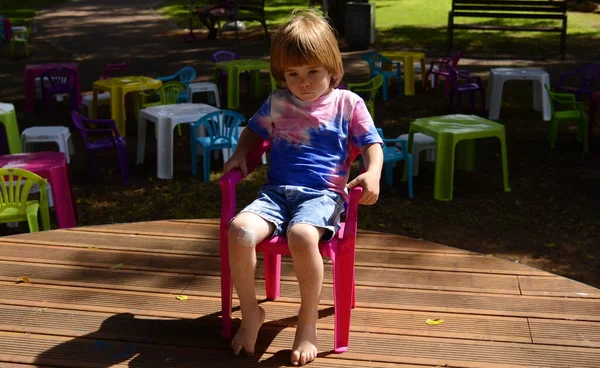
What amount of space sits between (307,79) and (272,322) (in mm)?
998

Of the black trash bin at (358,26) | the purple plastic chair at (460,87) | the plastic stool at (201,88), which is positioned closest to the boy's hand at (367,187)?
the purple plastic chair at (460,87)

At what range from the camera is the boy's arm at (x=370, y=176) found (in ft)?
10.2

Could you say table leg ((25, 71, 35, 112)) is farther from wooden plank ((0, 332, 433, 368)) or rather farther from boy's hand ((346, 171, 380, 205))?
boy's hand ((346, 171, 380, 205))

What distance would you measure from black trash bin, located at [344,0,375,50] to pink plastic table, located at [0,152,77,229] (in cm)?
1060

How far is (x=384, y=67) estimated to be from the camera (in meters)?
12.1

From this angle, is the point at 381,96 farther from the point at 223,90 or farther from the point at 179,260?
the point at 179,260

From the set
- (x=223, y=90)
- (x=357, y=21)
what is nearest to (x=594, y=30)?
(x=357, y=21)

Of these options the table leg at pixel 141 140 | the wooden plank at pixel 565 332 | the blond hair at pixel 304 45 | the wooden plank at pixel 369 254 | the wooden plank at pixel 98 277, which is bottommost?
the table leg at pixel 141 140

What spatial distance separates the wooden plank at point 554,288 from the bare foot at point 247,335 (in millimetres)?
1273

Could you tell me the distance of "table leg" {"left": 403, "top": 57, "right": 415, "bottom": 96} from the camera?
38.8 feet

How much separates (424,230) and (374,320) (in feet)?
10.8

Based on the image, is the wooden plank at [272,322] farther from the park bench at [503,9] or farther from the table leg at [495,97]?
the park bench at [503,9]

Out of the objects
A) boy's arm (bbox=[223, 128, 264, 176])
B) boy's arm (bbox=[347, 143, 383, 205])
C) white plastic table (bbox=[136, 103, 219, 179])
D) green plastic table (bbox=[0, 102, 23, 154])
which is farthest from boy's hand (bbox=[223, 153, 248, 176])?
green plastic table (bbox=[0, 102, 23, 154])

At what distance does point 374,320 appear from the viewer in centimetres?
345
